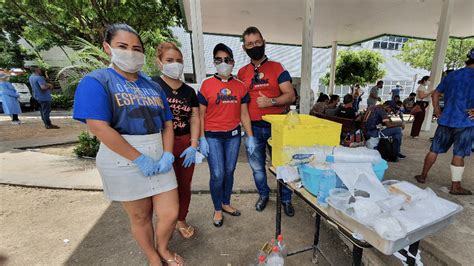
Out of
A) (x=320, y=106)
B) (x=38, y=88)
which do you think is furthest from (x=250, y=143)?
(x=38, y=88)

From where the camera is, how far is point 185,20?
22.9 ft

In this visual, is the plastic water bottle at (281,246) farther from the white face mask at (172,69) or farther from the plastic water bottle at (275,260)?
the white face mask at (172,69)

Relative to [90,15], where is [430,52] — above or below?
above

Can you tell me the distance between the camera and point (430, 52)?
19.2 metres

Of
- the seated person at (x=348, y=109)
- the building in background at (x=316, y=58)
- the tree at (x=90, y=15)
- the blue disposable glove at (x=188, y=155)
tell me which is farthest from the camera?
the building in background at (x=316, y=58)

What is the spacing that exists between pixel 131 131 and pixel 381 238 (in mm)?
1500

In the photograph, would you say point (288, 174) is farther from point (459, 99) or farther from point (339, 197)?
point (459, 99)

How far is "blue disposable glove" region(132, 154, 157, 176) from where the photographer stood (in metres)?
1.50

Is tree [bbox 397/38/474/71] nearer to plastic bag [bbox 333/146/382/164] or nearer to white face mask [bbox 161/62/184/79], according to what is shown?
plastic bag [bbox 333/146/382/164]

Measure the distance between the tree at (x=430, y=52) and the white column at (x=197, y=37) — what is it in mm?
22398

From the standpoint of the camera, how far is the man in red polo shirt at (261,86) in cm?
235

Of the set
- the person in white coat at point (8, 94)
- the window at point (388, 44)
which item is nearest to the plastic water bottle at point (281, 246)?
the person in white coat at point (8, 94)

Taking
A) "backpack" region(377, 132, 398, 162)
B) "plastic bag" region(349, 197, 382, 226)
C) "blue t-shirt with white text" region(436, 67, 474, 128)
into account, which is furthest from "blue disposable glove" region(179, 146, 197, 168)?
"backpack" region(377, 132, 398, 162)

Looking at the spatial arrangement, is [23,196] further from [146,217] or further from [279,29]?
[279,29]
